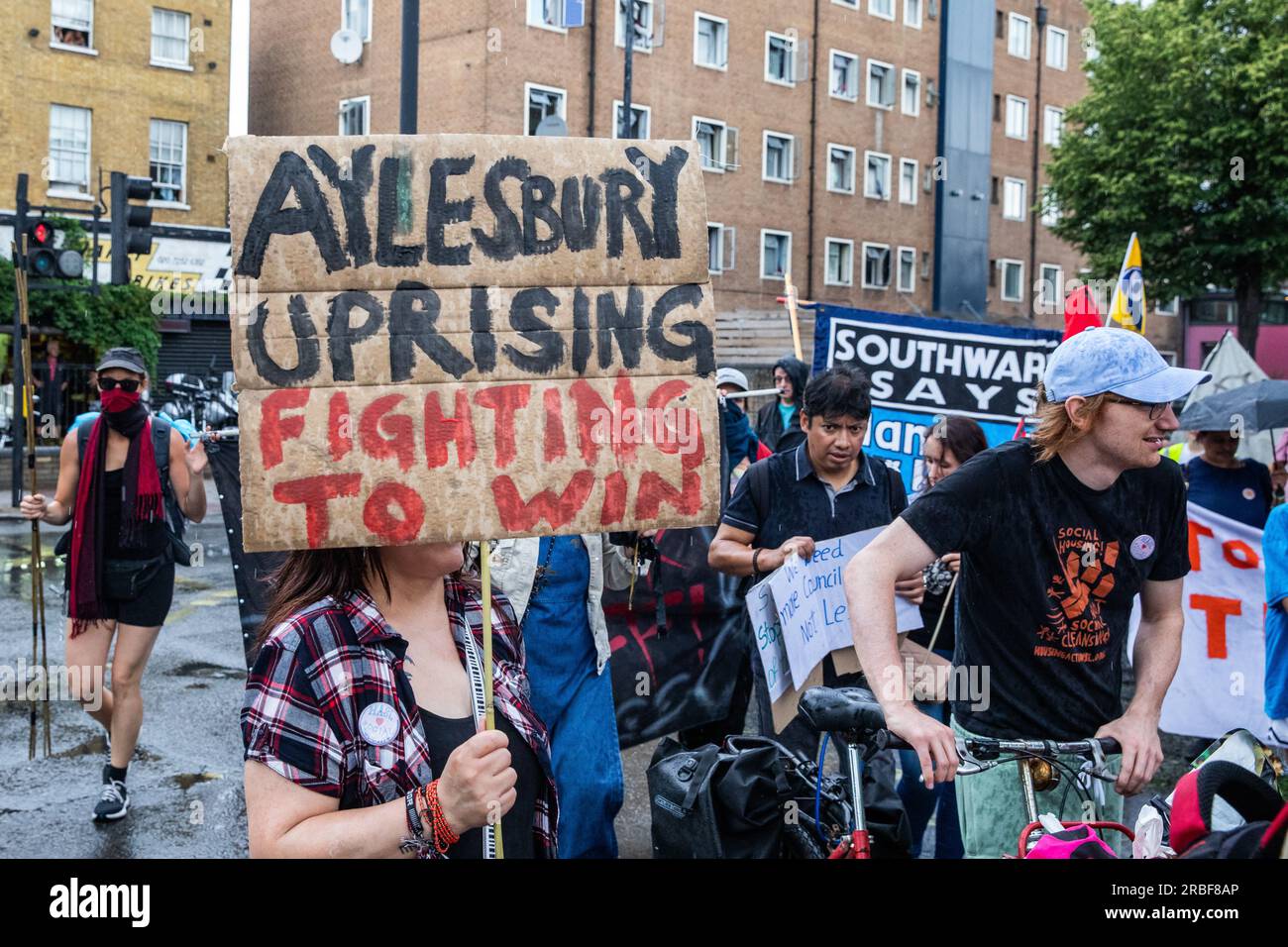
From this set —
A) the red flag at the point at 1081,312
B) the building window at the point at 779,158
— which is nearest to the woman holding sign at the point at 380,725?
the red flag at the point at 1081,312

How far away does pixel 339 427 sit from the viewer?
253cm

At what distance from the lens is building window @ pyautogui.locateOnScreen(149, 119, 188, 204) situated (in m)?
33.6

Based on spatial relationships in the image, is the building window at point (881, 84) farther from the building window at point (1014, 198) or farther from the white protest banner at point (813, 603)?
the white protest banner at point (813, 603)

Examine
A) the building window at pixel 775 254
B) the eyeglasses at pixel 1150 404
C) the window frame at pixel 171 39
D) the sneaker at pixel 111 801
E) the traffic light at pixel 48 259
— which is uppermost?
the window frame at pixel 171 39

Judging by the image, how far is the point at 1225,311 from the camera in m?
52.1

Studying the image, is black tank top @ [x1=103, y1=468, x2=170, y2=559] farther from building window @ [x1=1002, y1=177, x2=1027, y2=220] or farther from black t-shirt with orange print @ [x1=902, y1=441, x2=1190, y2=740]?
building window @ [x1=1002, y1=177, x2=1027, y2=220]

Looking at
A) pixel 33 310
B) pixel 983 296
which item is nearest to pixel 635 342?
pixel 33 310

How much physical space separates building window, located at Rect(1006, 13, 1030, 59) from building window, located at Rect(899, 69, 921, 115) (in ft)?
18.1

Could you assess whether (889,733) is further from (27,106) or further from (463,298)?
(27,106)

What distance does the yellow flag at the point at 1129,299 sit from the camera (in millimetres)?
8234

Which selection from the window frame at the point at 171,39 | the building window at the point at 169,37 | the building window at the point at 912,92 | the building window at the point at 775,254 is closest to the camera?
the window frame at the point at 171,39

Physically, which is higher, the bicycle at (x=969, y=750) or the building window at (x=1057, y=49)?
the building window at (x=1057, y=49)

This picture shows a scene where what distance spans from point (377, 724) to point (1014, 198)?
A: 4968 cm

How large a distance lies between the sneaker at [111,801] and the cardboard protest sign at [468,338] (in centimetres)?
423
